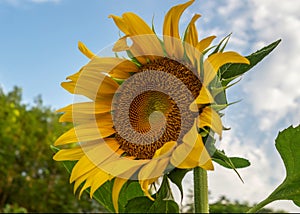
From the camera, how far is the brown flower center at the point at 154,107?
70 cm

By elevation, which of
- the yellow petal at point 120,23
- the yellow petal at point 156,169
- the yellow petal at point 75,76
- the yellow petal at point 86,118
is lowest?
the yellow petal at point 156,169

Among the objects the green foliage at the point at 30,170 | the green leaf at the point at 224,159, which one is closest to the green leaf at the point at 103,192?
the green leaf at the point at 224,159

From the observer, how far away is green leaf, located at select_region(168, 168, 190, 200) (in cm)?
61

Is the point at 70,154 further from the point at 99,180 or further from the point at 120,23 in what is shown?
the point at 120,23

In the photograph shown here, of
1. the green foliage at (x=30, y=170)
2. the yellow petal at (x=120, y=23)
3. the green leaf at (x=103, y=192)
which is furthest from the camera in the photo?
the green foliage at (x=30, y=170)

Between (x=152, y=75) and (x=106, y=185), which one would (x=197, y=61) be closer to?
(x=152, y=75)

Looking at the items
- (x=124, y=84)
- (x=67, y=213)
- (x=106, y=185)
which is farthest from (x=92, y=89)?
(x=67, y=213)

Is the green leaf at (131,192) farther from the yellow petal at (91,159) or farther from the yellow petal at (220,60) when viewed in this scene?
the yellow petal at (220,60)

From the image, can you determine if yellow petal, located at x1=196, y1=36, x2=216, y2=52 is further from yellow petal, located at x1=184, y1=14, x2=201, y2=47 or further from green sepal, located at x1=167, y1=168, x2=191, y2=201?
green sepal, located at x1=167, y1=168, x2=191, y2=201

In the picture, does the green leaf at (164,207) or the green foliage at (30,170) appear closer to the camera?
the green leaf at (164,207)

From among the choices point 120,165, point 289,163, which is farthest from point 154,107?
point 289,163

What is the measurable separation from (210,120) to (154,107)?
0.17m

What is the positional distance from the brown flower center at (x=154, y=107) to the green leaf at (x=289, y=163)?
167mm

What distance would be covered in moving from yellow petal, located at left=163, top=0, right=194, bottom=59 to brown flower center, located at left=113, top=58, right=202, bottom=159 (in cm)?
3
